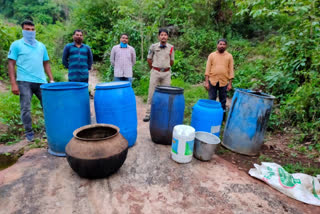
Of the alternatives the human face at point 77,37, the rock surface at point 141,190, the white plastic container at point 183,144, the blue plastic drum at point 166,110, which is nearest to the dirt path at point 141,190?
the rock surface at point 141,190

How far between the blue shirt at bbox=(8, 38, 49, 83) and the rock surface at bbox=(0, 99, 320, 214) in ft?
3.87

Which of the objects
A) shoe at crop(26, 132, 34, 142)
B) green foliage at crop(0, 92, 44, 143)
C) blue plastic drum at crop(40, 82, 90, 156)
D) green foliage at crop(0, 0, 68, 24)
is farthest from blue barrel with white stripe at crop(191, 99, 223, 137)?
green foliage at crop(0, 0, 68, 24)

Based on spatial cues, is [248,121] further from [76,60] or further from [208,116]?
[76,60]

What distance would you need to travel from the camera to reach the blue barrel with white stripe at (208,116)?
3.08 m

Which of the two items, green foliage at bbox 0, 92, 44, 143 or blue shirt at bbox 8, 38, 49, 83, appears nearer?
blue shirt at bbox 8, 38, 49, 83

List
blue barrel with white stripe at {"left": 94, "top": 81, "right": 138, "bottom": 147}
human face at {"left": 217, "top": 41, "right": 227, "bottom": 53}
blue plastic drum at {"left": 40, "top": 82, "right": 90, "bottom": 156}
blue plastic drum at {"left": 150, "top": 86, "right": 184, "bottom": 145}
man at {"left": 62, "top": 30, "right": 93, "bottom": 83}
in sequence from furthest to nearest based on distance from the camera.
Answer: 1. human face at {"left": 217, "top": 41, "right": 227, "bottom": 53}
2. man at {"left": 62, "top": 30, "right": 93, "bottom": 83}
3. blue plastic drum at {"left": 150, "top": 86, "right": 184, "bottom": 145}
4. blue barrel with white stripe at {"left": 94, "top": 81, "right": 138, "bottom": 147}
5. blue plastic drum at {"left": 40, "top": 82, "right": 90, "bottom": 156}

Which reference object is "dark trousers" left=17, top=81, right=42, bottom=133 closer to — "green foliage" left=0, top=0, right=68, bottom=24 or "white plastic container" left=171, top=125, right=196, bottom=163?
"white plastic container" left=171, top=125, right=196, bottom=163

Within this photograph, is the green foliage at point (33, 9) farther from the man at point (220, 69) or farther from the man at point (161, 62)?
the man at point (220, 69)

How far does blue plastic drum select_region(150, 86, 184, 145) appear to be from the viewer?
118 inches

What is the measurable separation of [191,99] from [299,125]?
2564 mm

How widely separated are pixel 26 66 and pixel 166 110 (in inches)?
84.4

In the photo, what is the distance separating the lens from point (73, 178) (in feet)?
7.56

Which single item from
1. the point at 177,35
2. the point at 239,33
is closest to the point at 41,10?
the point at 177,35

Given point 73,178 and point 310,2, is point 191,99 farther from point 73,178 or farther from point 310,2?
point 73,178
